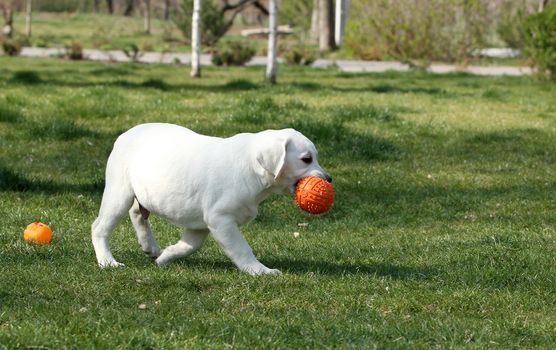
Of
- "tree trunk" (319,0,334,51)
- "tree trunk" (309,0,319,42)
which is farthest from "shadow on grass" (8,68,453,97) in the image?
"tree trunk" (309,0,319,42)

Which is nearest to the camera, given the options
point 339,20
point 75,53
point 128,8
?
point 75,53

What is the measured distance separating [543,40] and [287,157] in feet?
52.6

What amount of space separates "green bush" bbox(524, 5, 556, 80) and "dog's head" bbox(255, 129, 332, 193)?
614 inches

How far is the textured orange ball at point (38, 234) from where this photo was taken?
710 cm

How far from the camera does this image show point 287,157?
6.00 metres

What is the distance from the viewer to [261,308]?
17.9ft

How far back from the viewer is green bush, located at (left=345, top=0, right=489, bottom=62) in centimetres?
2639

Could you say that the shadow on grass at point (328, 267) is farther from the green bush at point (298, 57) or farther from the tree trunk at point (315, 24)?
the tree trunk at point (315, 24)

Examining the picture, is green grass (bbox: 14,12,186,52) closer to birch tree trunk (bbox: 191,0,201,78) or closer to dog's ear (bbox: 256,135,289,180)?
birch tree trunk (bbox: 191,0,201,78)

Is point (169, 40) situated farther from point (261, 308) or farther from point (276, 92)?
point (261, 308)

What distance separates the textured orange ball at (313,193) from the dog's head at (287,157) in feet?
0.17

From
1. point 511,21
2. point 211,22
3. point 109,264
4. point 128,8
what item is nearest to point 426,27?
point 511,21

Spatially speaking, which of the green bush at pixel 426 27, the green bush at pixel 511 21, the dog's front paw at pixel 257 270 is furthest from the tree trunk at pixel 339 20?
the dog's front paw at pixel 257 270

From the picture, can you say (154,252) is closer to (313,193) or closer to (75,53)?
(313,193)
